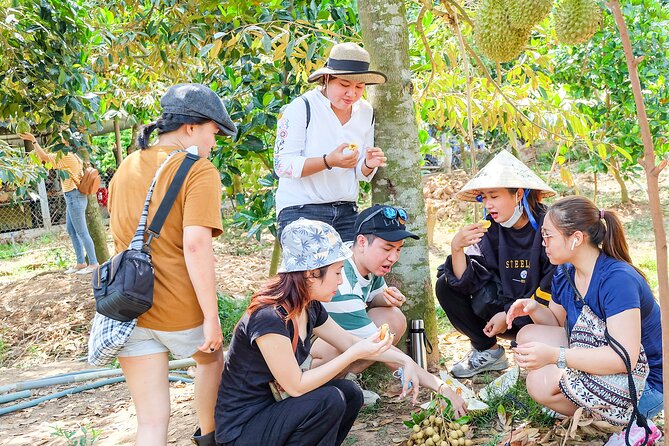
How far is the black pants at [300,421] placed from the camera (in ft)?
8.16

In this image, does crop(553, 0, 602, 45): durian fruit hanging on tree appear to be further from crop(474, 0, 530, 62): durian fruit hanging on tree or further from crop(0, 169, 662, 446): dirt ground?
crop(0, 169, 662, 446): dirt ground

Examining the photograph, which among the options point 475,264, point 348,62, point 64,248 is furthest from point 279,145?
point 64,248

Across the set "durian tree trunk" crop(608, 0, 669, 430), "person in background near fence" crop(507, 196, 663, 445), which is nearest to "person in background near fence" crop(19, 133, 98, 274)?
"person in background near fence" crop(507, 196, 663, 445)

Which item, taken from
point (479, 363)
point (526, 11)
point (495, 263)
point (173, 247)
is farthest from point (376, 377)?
point (526, 11)

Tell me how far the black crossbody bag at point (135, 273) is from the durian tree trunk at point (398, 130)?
128 centimetres

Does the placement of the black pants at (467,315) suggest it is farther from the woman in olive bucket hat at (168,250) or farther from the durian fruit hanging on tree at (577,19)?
the durian fruit hanging on tree at (577,19)

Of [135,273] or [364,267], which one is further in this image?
[364,267]

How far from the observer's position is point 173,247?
2572mm

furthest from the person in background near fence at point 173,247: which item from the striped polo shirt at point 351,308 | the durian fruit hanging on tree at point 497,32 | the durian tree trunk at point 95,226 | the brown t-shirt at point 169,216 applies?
the durian tree trunk at point 95,226

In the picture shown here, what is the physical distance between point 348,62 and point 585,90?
596 cm

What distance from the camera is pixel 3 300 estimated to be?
6.68 m

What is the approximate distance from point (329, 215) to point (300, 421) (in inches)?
45.0

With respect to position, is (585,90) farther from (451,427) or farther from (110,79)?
(451,427)

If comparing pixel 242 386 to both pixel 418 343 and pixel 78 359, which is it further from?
pixel 78 359
